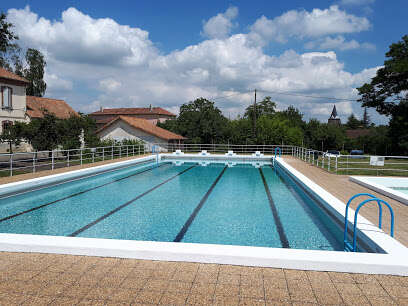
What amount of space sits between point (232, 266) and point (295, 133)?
28.5 meters

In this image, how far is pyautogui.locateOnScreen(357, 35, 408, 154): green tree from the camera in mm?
30500

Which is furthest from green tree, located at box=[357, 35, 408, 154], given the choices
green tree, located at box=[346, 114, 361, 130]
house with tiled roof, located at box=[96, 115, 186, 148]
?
green tree, located at box=[346, 114, 361, 130]

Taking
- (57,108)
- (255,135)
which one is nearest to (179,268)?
(255,135)

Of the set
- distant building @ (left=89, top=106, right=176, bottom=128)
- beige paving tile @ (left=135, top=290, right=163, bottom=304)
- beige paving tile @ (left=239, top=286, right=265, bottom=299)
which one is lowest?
beige paving tile @ (left=135, top=290, right=163, bottom=304)

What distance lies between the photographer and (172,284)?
3023 mm

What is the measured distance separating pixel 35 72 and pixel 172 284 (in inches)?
1662

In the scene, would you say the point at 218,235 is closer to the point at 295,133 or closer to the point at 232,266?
the point at 232,266

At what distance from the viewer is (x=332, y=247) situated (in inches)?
210

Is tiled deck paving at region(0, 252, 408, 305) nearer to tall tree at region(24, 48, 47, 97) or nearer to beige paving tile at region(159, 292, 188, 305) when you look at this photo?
beige paving tile at region(159, 292, 188, 305)

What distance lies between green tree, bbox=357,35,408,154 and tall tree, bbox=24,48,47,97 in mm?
38544

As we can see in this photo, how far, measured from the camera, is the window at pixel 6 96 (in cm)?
2367

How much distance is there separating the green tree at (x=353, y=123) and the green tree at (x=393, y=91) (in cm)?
6253

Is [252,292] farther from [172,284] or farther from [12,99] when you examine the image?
[12,99]

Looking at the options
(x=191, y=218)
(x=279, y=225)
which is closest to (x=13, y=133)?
(x=191, y=218)
